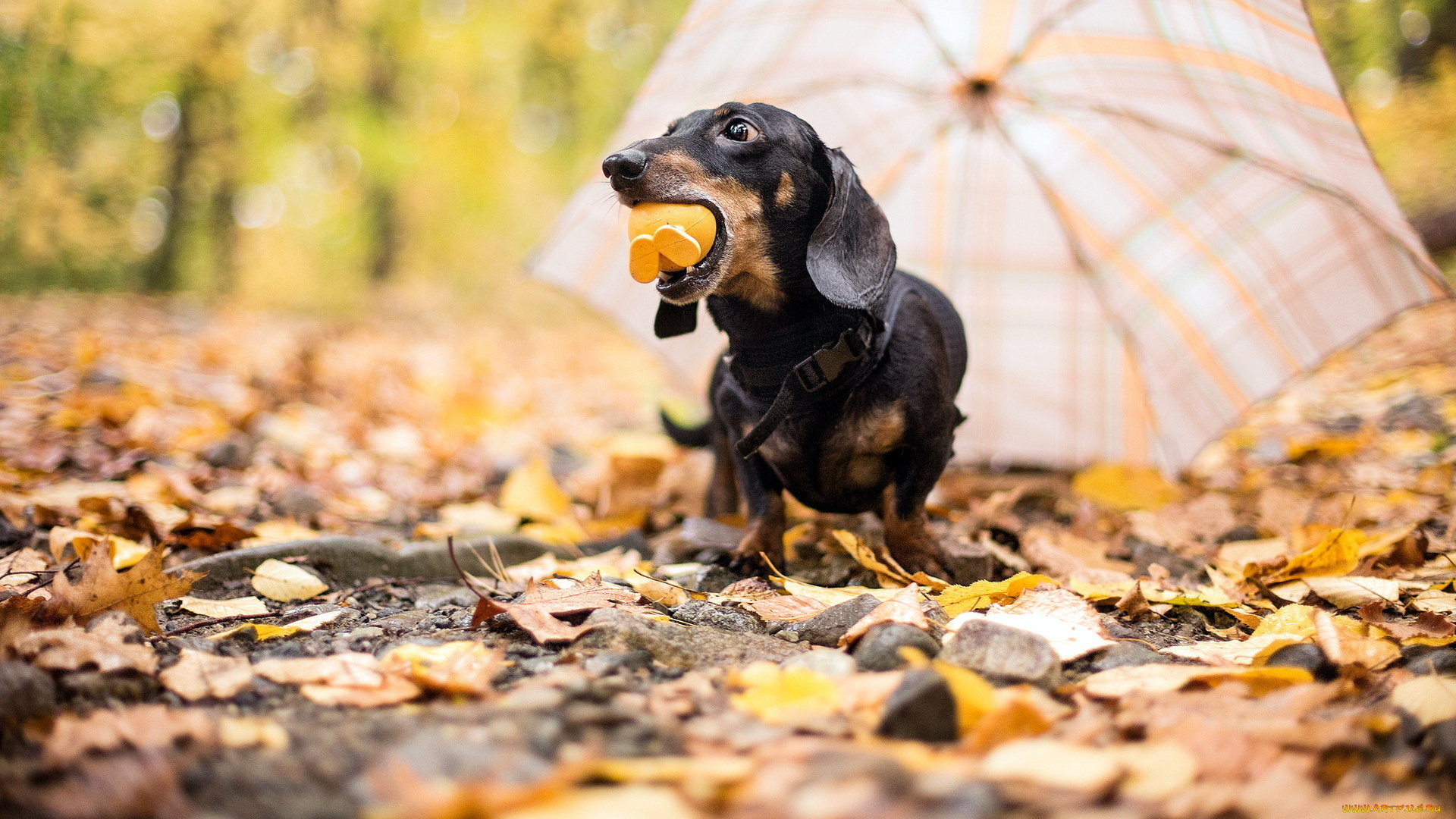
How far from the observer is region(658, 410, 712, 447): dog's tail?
3244 mm

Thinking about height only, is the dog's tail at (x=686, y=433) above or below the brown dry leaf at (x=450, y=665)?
above

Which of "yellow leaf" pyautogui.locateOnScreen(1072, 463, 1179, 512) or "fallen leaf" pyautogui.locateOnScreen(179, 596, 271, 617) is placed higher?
"fallen leaf" pyautogui.locateOnScreen(179, 596, 271, 617)

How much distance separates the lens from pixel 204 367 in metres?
5.00

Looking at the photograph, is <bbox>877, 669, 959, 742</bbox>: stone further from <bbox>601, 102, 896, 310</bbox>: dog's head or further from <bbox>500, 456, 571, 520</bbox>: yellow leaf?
<bbox>500, 456, 571, 520</bbox>: yellow leaf

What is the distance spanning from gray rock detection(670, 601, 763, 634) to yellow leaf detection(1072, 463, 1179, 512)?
2021mm

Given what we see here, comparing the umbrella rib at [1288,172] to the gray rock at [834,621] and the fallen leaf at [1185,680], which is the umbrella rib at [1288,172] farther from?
the gray rock at [834,621]

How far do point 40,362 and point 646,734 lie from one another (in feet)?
14.5

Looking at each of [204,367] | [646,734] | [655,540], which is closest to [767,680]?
[646,734]

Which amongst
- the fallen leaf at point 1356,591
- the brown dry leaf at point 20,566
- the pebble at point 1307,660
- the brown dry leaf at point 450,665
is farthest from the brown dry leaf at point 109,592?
the fallen leaf at point 1356,591

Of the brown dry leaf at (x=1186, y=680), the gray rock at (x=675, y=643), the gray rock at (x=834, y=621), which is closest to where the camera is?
the brown dry leaf at (x=1186, y=680)

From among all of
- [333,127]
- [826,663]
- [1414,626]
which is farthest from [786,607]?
[333,127]

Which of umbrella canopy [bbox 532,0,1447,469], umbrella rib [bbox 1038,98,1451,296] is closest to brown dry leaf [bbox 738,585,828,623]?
umbrella canopy [bbox 532,0,1447,469]

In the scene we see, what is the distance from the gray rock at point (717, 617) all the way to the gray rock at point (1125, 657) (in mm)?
647

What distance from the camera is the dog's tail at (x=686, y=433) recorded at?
3.24 m
